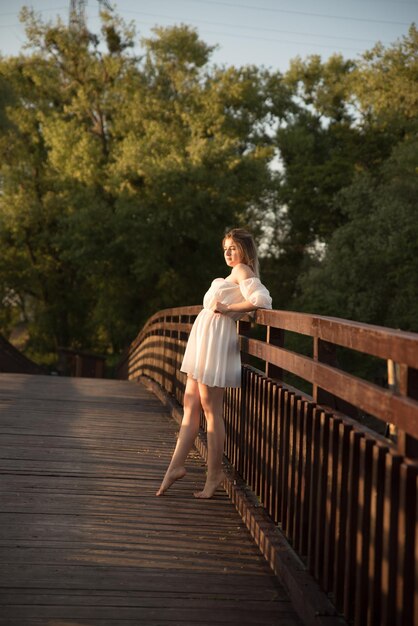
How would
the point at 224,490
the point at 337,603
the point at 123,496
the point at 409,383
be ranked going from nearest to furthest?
the point at 409,383 → the point at 337,603 → the point at 123,496 → the point at 224,490

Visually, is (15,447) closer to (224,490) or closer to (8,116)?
(224,490)

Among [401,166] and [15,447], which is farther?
[401,166]

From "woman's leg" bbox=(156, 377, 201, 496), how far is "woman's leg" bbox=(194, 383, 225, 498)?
131mm

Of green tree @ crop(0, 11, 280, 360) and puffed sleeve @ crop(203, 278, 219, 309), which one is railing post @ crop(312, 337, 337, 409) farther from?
green tree @ crop(0, 11, 280, 360)

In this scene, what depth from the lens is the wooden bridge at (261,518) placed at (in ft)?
10.1

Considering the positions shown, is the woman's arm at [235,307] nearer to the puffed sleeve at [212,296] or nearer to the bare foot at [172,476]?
the puffed sleeve at [212,296]

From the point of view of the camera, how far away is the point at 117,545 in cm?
464

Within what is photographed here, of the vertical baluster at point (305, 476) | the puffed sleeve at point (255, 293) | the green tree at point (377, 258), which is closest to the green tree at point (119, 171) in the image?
the green tree at point (377, 258)

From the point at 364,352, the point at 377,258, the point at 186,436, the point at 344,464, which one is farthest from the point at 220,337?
the point at 377,258

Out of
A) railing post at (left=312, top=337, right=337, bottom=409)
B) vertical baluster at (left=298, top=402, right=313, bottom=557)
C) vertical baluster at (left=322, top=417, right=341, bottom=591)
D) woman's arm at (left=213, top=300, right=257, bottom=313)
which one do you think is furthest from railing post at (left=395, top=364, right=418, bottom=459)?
woman's arm at (left=213, top=300, right=257, bottom=313)

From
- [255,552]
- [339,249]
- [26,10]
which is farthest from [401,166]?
[255,552]

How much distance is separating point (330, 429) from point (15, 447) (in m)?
4.45

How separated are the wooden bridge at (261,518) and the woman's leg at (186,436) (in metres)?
0.16

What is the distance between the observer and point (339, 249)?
34.7 m
